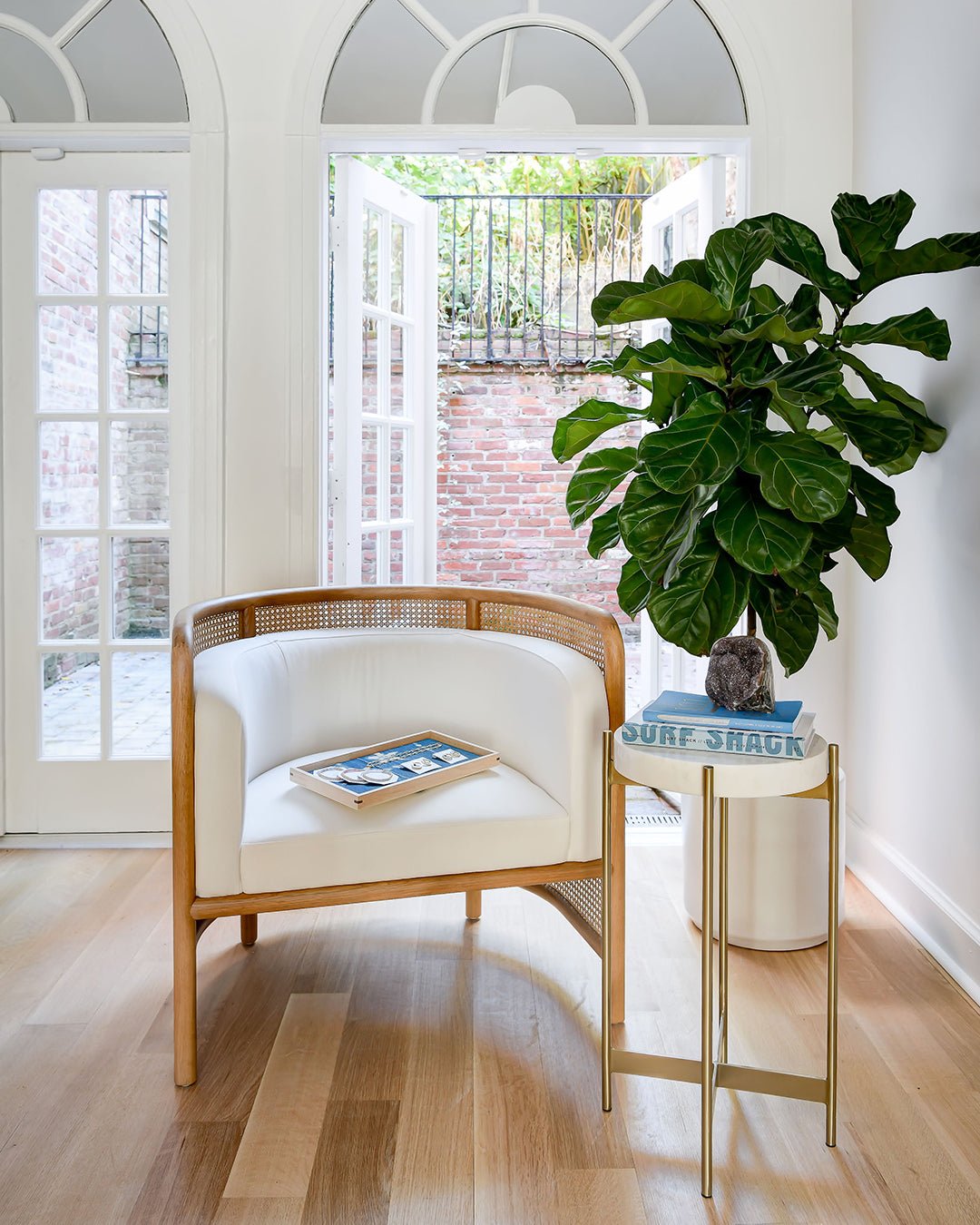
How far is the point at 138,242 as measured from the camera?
9.81 ft

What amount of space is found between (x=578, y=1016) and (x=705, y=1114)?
21.6 inches

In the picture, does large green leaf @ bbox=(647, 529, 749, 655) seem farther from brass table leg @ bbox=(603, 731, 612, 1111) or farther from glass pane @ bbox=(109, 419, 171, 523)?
glass pane @ bbox=(109, 419, 171, 523)

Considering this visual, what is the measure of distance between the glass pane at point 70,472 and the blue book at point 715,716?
2.02 metres

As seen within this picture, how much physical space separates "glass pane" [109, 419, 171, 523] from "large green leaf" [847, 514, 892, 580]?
1950 mm

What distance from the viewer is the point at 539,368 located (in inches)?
235

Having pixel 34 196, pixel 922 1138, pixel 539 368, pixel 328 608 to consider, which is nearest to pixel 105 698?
pixel 328 608

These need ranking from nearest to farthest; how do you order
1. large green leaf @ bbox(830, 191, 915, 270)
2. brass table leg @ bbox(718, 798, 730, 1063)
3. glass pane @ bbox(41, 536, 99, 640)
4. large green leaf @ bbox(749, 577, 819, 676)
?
1. brass table leg @ bbox(718, 798, 730, 1063)
2. large green leaf @ bbox(749, 577, 819, 676)
3. large green leaf @ bbox(830, 191, 915, 270)
4. glass pane @ bbox(41, 536, 99, 640)

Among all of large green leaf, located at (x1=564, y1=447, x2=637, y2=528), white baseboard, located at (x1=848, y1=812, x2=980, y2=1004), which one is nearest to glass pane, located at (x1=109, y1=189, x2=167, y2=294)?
large green leaf, located at (x1=564, y1=447, x2=637, y2=528)

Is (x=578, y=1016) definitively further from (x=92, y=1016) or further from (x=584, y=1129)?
(x=92, y=1016)

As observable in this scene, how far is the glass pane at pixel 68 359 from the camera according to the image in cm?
301

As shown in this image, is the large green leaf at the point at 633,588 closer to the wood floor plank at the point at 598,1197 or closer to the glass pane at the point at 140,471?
the wood floor plank at the point at 598,1197

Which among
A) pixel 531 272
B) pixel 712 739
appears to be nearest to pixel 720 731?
pixel 712 739

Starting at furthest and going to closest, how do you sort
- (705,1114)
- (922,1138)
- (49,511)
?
1. (49,511)
2. (922,1138)
3. (705,1114)

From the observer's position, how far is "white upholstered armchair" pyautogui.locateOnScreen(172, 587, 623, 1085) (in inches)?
71.6
